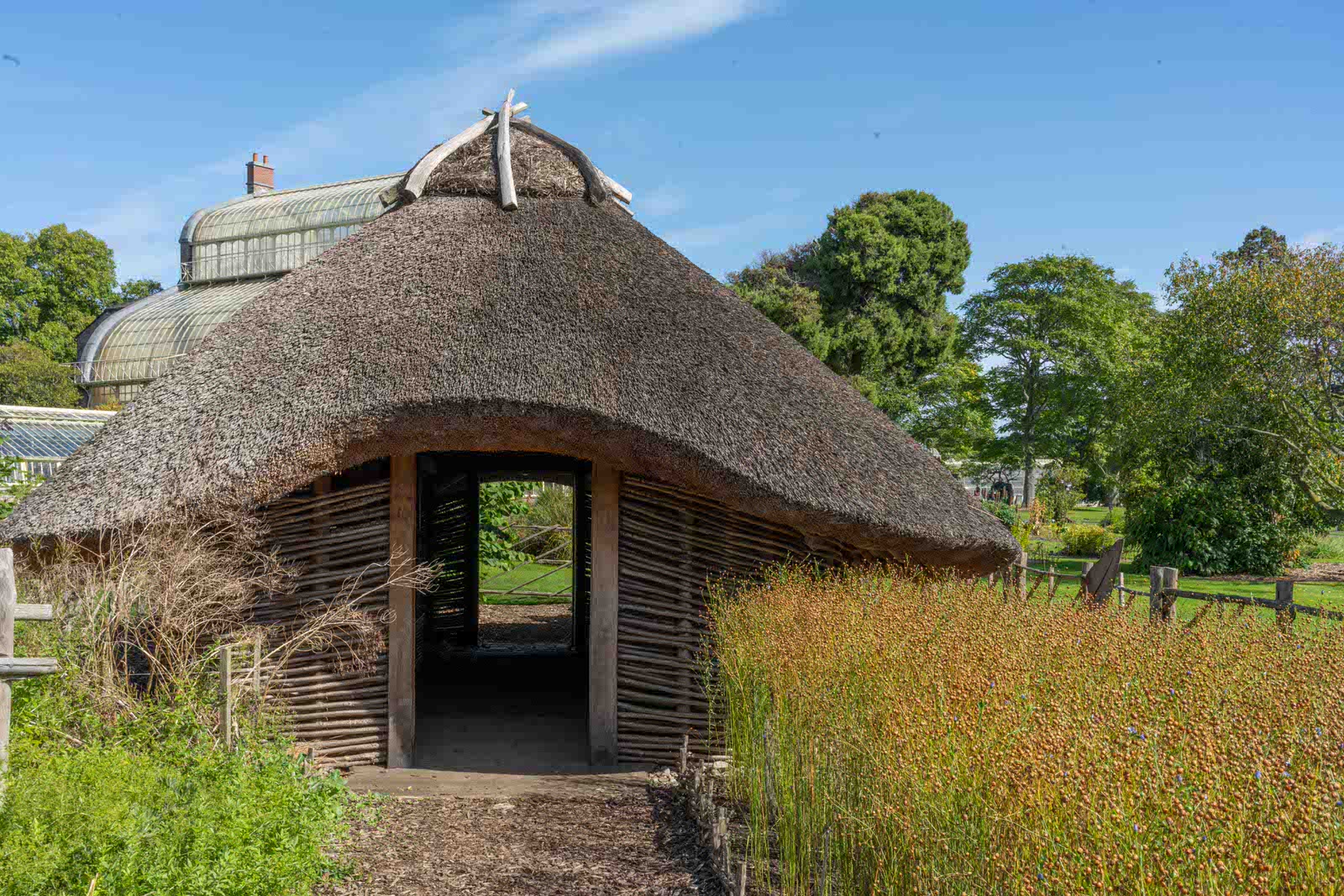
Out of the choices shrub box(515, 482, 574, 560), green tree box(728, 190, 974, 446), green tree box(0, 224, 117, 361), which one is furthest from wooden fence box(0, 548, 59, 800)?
green tree box(0, 224, 117, 361)

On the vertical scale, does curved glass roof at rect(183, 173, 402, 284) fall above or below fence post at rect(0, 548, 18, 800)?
above

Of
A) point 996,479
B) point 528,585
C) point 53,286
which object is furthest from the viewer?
point 996,479

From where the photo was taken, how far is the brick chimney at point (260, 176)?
32.1 metres

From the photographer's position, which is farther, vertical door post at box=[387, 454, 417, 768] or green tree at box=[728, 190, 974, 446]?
green tree at box=[728, 190, 974, 446]

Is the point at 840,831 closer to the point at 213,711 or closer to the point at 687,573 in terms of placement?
the point at 687,573

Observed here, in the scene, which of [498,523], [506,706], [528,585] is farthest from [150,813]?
[528,585]

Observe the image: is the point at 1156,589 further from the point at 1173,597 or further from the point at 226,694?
the point at 226,694

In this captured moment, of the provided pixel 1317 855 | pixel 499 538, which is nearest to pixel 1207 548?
pixel 499 538

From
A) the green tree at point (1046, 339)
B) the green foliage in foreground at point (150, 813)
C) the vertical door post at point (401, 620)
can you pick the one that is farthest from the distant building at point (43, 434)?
the green tree at point (1046, 339)

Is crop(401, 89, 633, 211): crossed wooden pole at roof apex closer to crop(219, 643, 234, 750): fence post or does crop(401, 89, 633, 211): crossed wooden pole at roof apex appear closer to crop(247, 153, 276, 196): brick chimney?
crop(219, 643, 234, 750): fence post

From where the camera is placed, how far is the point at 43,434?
13508 millimetres

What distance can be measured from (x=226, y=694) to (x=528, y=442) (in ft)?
7.47

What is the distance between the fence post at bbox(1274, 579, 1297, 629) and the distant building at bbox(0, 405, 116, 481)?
477 inches

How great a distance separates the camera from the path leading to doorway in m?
4.86
